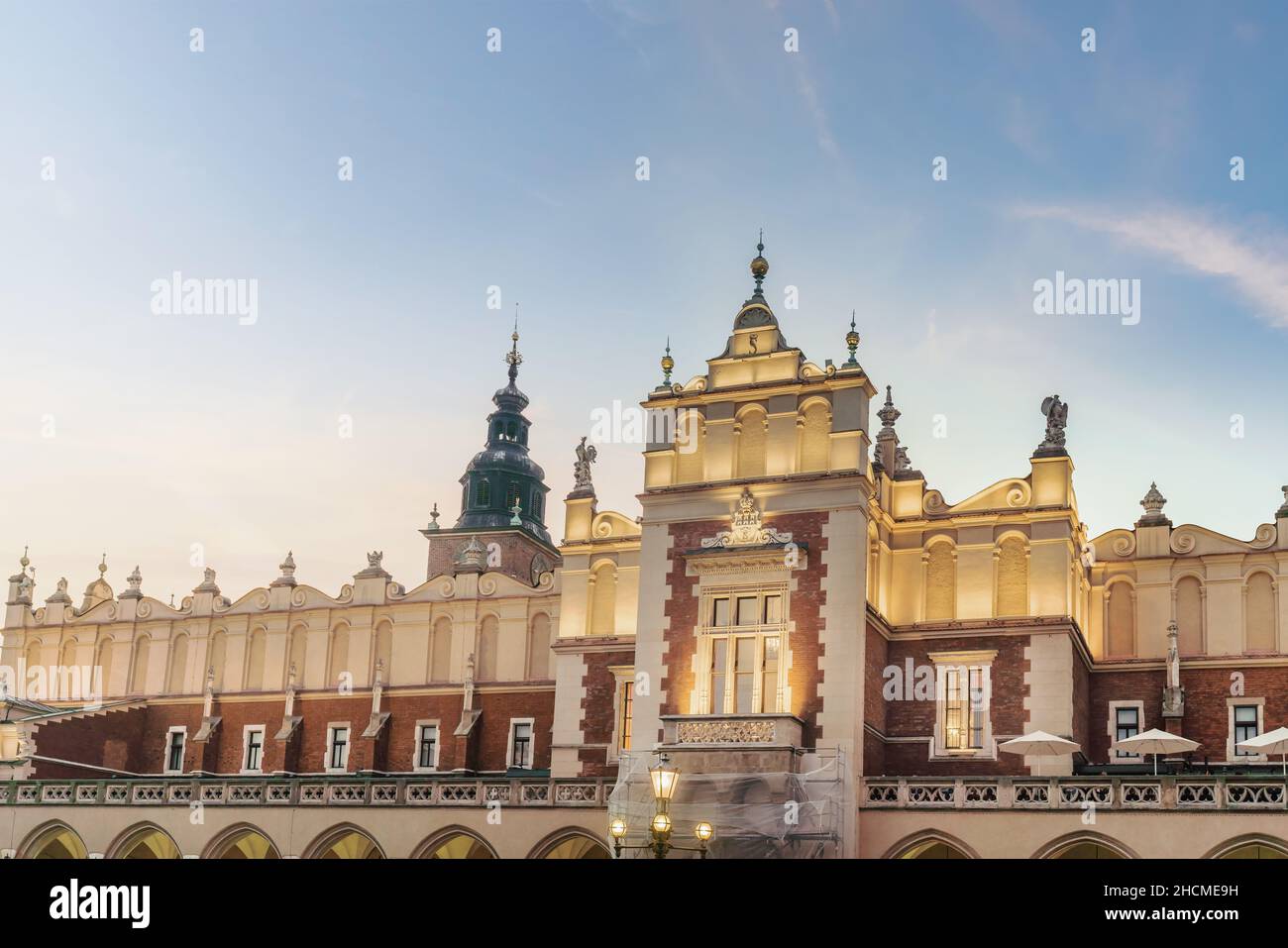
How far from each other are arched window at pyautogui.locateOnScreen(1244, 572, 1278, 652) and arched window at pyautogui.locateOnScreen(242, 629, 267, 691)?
3342cm

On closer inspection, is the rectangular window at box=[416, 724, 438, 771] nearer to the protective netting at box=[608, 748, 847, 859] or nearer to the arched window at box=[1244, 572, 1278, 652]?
the protective netting at box=[608, 748, 847, 859]

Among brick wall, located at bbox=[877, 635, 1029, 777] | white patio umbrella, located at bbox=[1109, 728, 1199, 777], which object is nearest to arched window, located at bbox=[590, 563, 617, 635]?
brick wall, located at bbox=[877, 635, 1029, 777]

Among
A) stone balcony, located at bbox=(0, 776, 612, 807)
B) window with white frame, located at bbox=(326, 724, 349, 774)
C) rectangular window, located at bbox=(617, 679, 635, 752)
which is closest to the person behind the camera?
stone balcony, located at bbox=(0, 776, 612, 807)

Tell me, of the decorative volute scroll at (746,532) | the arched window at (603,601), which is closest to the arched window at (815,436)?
the decorative volute scroll at (746,532)

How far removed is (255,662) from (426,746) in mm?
8206

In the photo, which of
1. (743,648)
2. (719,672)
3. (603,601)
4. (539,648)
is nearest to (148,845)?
(539,648)

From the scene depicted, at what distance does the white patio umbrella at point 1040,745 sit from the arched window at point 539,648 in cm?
1846

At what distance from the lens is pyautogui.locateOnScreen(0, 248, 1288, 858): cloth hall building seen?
37438 mm

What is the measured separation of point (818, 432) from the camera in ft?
138

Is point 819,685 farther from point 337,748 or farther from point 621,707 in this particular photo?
point 337,748

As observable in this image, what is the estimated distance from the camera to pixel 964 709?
4144 centimetres

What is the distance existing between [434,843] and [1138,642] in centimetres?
2043
